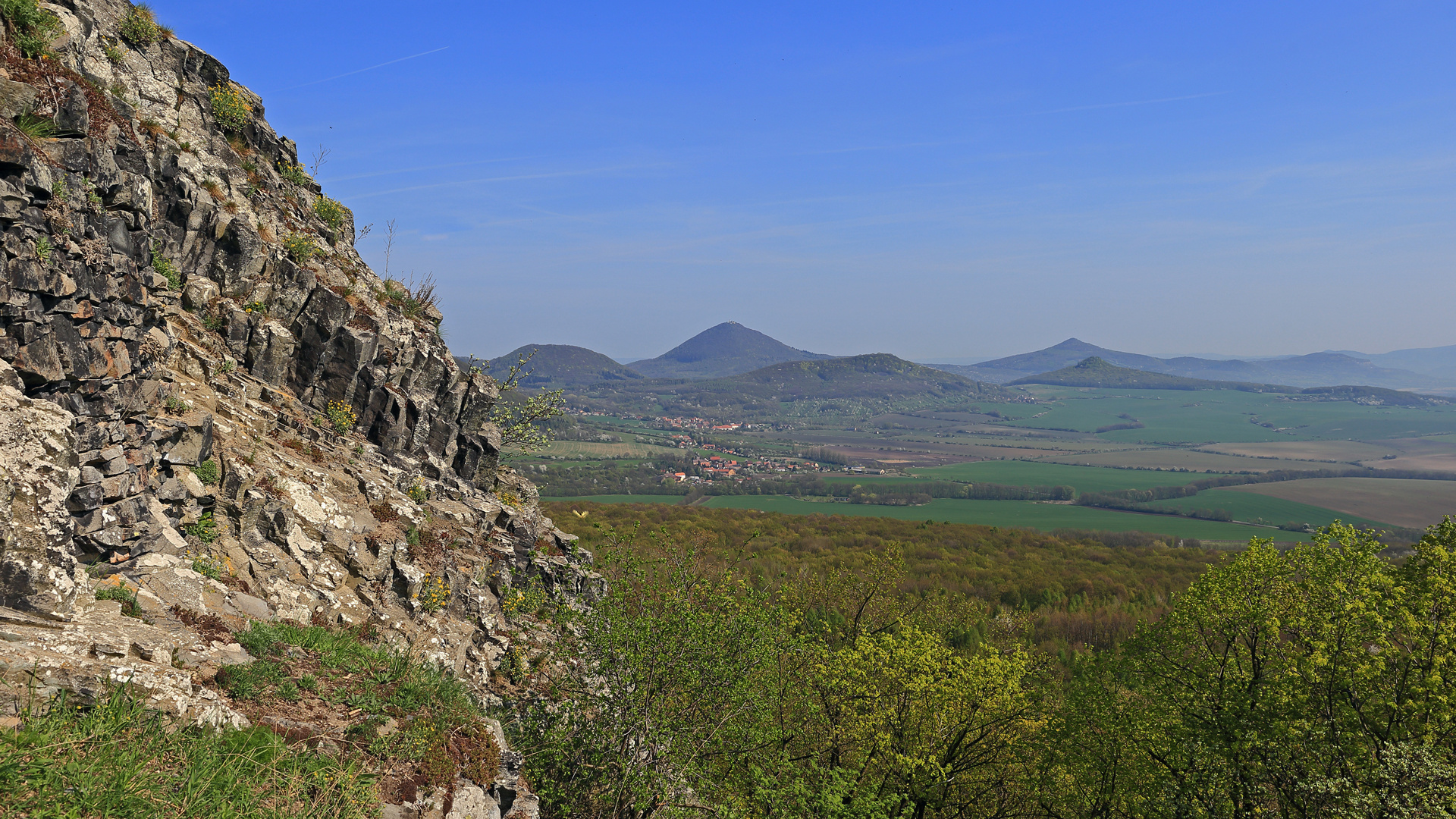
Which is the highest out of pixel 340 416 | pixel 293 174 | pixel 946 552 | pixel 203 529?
pixel 293 174

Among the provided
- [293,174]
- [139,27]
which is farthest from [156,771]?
[293,174]

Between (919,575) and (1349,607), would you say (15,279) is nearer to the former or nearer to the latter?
(1349,607)

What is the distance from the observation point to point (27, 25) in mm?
15742

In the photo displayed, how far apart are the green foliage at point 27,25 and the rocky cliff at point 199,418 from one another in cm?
11

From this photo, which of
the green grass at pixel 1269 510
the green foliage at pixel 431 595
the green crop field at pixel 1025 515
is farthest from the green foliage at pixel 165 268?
the green grass at pixel 1269 510

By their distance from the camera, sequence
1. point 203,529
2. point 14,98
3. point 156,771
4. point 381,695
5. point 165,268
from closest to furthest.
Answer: point 156,771 < point 381,695 < point 14,98 < point 203,529 < point 165,268

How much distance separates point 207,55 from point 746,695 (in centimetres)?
3065

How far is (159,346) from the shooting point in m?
17.0

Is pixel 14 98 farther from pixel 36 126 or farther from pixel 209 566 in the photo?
pixel 209 566

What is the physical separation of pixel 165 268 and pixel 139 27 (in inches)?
376

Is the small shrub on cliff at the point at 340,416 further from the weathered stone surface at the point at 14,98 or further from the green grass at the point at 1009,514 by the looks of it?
the green grass at the point at 1009,514

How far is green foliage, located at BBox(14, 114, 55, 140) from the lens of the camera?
46.3 feet

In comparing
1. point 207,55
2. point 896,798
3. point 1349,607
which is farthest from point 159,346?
point 1349,607

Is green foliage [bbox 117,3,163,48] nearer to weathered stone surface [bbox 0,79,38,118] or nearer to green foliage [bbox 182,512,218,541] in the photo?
weathered stone surface [bbox 0,79,38,118]
